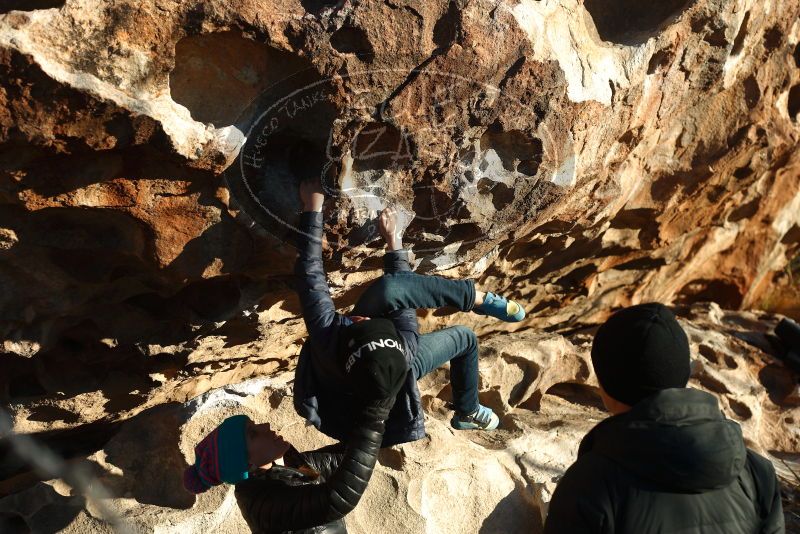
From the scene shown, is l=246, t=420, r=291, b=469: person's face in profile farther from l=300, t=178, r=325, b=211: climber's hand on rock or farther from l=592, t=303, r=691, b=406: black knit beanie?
l=592, t=303, r=691, b=406: black knit beanie

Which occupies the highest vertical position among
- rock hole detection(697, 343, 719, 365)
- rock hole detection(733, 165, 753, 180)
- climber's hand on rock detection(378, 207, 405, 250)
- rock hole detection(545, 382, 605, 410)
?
rock hole detection(733, 165, 753, 180)

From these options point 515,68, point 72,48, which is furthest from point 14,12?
point 515,68

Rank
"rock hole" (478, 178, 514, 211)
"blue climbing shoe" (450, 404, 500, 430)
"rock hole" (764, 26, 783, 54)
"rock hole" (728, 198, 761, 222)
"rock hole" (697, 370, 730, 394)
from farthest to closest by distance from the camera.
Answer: "rock hole" (728, 198, 761, 222) < "rock hole" (697, 370, 730, 394) < "rock hole" (764, 26, 783, 54) < "blue climbing shoe" (450, 404, 500, 430) < "rock hole" (478, 178, 514, 211)

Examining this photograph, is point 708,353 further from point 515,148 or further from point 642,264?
point 515,148

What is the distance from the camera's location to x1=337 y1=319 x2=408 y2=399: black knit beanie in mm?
1638

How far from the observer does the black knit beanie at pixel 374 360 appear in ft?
5.37

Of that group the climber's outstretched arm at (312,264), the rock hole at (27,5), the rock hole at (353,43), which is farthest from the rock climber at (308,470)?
the rock hole at (27,5)

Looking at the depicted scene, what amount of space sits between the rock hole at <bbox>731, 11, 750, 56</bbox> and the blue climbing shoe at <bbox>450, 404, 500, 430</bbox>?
174 centimetres

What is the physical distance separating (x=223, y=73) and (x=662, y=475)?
1.47m

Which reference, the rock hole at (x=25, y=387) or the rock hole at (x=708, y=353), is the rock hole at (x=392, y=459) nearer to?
the rock hole at (x=25, y=387)

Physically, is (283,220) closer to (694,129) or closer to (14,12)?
(14,12)

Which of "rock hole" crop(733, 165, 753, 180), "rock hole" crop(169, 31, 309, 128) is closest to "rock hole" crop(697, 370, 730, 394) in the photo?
"rock hole" crop(733, 165, 753, 180)

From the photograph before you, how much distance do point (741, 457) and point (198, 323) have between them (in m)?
1.76

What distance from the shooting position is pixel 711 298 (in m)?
4.64
